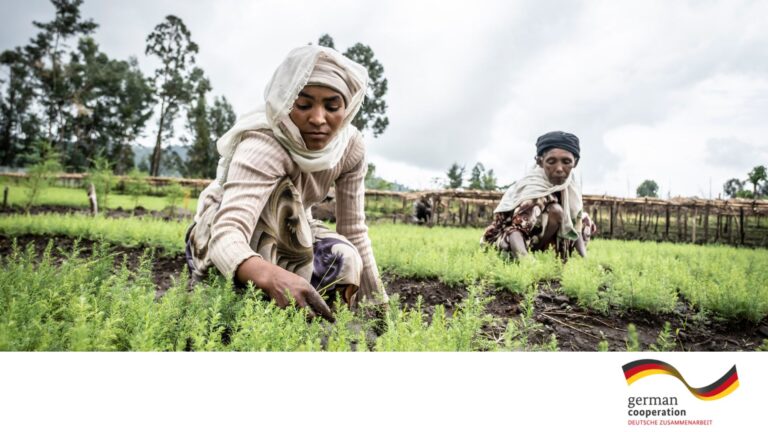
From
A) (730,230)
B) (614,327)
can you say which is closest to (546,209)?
(730,230)

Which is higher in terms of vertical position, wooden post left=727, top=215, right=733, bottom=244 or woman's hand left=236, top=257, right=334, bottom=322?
wooden post left=727, top=215, right=733, bottom=244

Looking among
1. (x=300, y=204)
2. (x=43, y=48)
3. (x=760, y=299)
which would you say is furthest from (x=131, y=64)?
(x=760, y=299)

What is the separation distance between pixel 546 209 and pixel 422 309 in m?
1.67

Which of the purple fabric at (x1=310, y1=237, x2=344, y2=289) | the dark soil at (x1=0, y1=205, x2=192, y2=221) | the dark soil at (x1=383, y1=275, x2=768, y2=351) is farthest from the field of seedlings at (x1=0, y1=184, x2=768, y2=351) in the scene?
the dark soil at (x1=0, y1=205, x2=192, y2=221)

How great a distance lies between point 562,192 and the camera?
10.5ft

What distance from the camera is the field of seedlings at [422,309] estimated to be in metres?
1.21

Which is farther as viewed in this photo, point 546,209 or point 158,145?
point 546,209

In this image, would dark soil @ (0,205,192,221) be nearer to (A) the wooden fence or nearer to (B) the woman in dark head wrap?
(A) the wooden fence

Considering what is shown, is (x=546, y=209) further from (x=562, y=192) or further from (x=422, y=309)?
(x=422, y=309)

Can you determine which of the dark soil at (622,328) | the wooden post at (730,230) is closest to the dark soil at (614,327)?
the dark soil at (622,328)

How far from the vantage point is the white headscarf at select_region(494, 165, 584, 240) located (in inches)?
125
